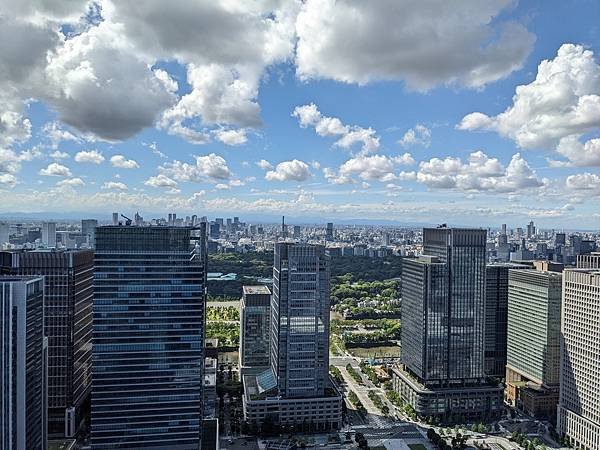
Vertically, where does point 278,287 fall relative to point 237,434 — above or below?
above

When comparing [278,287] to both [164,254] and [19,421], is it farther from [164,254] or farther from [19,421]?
[19,421]

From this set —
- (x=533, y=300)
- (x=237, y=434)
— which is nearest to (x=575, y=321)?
(x=533, y=300)

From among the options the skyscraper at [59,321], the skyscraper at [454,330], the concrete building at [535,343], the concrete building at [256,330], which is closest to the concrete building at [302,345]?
the concrete building at [256,330]

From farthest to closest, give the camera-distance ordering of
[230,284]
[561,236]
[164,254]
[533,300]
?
[561,236], [230,284], [533,300], [164,254]

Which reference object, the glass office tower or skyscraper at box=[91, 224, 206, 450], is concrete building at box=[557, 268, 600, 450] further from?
skyscraper at box=[91, 224, 206, 450]

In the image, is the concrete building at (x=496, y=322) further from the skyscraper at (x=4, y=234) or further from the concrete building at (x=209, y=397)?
the skyscraper at (x=4, y=234)

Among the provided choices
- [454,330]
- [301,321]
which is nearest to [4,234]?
[301,321]

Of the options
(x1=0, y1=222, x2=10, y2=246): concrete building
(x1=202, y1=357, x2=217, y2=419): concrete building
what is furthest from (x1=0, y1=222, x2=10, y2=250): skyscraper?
(x1=202, y1=357, x2=217, y2=419): concrete building
